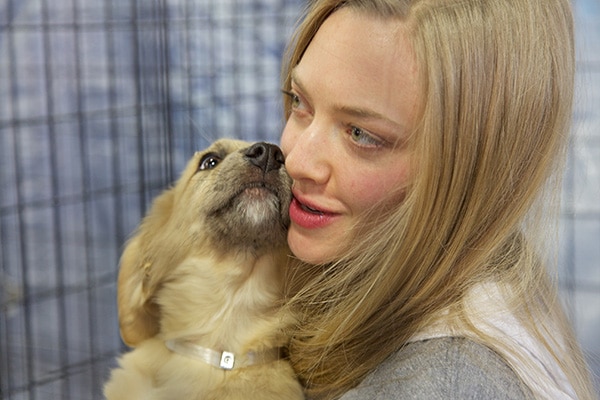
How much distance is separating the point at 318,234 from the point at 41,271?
4.64ft

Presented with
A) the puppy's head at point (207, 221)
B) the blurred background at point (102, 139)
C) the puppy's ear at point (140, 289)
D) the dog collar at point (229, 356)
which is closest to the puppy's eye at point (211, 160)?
the puppy's head at point (207, 221)

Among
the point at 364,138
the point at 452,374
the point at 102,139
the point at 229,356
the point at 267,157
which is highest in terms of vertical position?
the point at 364,138

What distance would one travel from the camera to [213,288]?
157 cm

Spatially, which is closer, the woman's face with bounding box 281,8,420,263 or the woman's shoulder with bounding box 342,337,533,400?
the woman's shoulder with bounding box 342,337,533,400

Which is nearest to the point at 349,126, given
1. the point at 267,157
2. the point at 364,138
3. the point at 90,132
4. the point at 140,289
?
the point at 364,138

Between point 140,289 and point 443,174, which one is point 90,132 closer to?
point 140,289

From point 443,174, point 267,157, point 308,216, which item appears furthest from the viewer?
point 267,157

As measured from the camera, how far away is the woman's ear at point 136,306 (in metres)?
1.56

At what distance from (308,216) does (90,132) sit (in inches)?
54.8

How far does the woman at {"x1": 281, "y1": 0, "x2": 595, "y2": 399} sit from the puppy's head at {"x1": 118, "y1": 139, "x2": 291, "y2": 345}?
0.86 ft

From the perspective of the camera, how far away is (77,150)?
95.7 inches

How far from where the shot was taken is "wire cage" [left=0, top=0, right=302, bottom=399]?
2.20 metres

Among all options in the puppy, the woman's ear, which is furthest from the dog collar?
the woman's ear

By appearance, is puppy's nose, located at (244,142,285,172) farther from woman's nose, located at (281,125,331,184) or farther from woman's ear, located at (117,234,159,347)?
woman's ear, located at (117,234,159,347)
